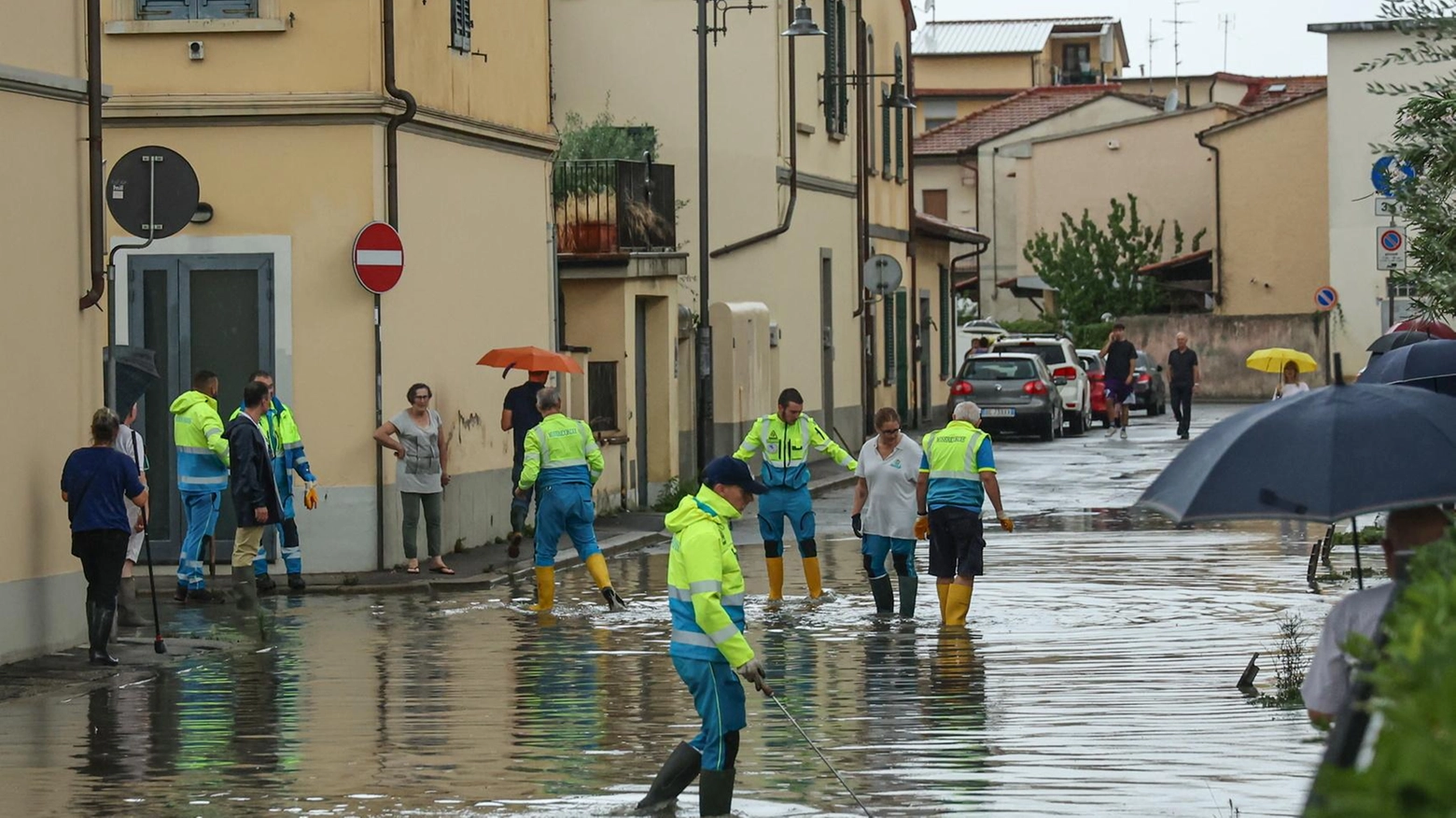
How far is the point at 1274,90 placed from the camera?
80.5 m

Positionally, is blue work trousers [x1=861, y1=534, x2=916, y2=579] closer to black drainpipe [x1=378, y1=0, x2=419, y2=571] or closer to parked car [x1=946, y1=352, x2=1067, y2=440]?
black drainpipe [x1=378, y1=0, x2=419, y2=571]

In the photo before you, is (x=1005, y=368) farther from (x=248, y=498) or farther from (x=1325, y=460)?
(x=1325, y=460)

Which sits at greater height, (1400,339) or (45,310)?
(45,310)

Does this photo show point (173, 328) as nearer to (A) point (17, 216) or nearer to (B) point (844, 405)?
(A) point (17, 216)

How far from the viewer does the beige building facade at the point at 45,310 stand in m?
13.7

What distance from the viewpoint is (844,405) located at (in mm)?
38281

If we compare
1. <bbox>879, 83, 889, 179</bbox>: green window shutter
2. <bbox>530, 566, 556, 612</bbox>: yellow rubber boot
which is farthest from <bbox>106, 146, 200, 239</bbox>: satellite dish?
<bbox>879, 83, 889, 179</bbox>: green window shutter

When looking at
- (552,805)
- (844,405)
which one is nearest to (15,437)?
(552,805)

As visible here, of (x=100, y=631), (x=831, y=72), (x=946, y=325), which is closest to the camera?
(x=100, y=631)

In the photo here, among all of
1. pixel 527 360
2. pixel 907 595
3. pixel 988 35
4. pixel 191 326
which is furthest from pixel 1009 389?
pixel 988 35

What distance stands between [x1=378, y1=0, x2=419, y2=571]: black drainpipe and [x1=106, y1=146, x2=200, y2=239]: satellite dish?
4222 millimetres

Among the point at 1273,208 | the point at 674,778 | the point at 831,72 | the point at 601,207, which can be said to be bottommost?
the point at 674,778

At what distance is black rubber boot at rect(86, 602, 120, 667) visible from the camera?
13680 mm

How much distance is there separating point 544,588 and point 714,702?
8.09 metres
